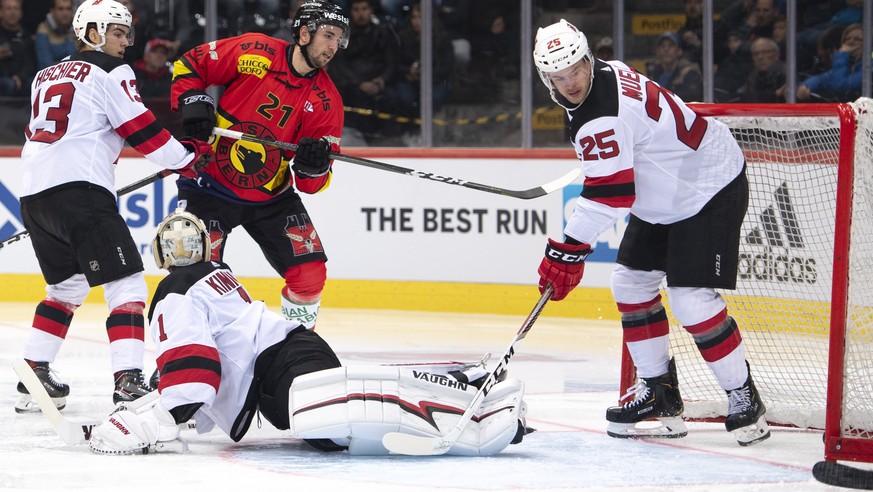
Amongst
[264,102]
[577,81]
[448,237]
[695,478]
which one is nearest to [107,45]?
[264,102]

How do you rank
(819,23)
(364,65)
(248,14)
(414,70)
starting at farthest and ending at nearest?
(248,14)
(364,65)
(414,70)
(819,23)

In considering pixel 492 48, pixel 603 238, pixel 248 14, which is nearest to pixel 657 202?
pixel 603 238

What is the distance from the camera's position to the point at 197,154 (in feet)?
13.5

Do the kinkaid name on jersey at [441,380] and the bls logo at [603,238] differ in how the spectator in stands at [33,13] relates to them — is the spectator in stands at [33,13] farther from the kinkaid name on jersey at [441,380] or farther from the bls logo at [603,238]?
the kinkaid name on jersey at [441,380]

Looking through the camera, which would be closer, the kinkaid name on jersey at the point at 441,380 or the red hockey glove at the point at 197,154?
the kinkaid name on jersey at the point at 441,380

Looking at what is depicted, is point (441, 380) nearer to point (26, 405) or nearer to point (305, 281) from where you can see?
point (305, 281)

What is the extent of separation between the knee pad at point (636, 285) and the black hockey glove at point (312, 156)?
3.34ft

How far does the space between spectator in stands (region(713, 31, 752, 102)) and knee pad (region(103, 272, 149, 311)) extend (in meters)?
3.61

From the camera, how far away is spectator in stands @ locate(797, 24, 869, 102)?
6.47 metres

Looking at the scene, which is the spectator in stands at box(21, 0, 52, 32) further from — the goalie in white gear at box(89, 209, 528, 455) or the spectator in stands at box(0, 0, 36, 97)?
the goalie in white gear at box(89, 209, 528, 455)

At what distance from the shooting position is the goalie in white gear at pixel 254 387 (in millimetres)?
3195

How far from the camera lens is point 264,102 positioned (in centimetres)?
432

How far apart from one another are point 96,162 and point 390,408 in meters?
1.34

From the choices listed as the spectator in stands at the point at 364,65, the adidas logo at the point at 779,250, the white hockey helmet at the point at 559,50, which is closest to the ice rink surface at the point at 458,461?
the adidas logo at the point at 779,250
